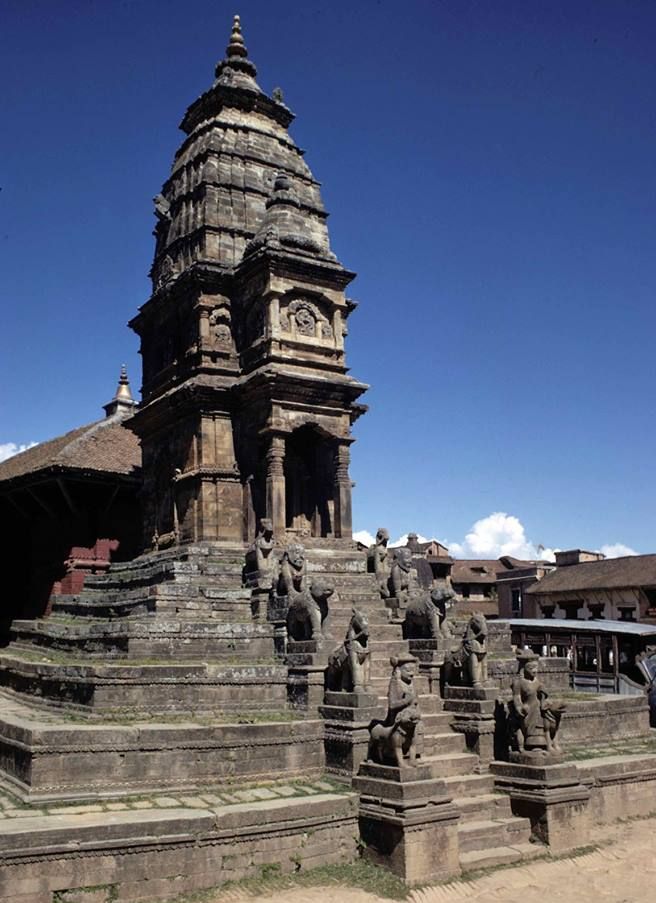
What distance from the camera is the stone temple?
11.4m

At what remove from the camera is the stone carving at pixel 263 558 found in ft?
59.4

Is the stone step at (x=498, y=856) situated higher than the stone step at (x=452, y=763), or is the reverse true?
the stone step at (x=452, y=763)

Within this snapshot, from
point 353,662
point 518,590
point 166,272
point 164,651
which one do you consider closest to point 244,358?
point 166,272

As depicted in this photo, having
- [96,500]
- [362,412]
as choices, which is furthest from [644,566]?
[96,500]

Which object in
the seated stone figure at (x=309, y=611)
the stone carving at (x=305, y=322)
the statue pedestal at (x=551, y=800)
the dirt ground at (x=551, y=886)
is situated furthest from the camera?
the stone carving at (x=305, y=322)

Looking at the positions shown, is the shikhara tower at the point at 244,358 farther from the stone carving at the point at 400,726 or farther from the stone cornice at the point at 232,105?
the stone carving at the point at 400,726

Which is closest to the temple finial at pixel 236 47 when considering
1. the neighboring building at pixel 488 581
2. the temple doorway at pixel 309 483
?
the temple doorway at pixel 309 483

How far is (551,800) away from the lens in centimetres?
1331

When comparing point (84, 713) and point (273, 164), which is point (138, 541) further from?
point (84, 713)

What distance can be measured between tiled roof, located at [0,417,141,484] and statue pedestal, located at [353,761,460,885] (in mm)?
18489

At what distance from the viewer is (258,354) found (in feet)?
73.6

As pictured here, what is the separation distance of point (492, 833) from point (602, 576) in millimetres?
36411

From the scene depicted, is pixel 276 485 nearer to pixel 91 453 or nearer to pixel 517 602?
pixel 91 453

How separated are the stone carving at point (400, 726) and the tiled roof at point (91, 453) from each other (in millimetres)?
17895
